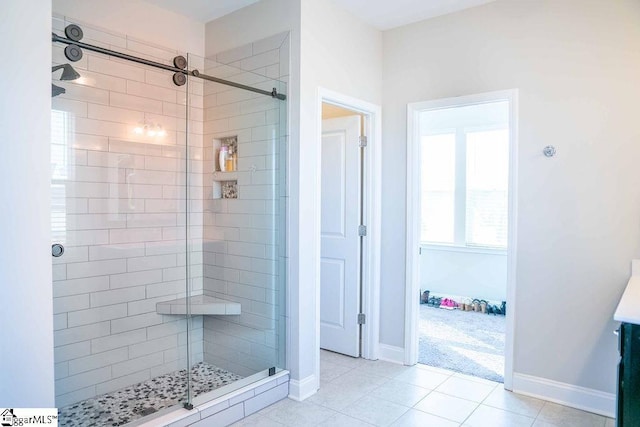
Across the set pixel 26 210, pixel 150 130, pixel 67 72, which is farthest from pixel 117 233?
pixel 26 210

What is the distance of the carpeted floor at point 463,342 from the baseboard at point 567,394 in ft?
0.85

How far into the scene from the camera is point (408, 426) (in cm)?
252

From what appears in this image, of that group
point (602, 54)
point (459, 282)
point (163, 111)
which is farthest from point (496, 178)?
point (163, 111)

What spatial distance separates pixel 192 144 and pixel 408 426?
2535mm

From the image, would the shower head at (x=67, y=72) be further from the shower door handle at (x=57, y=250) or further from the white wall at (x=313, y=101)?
the white wall at (x=313, y=101)

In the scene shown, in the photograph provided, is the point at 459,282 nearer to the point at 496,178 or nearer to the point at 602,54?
the point at 496,178

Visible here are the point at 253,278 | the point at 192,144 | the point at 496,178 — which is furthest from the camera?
the point at 496,178

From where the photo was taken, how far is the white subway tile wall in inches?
106

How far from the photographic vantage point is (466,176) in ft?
17.8

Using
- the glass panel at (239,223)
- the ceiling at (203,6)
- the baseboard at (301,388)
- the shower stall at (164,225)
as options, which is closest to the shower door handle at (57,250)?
the shower stall at (164,225)

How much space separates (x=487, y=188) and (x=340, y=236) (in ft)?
8.27

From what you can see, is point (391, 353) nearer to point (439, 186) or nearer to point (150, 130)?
point (150, 130)

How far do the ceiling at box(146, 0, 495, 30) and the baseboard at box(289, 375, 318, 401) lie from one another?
8.94 feet

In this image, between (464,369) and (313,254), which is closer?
(313,254)
